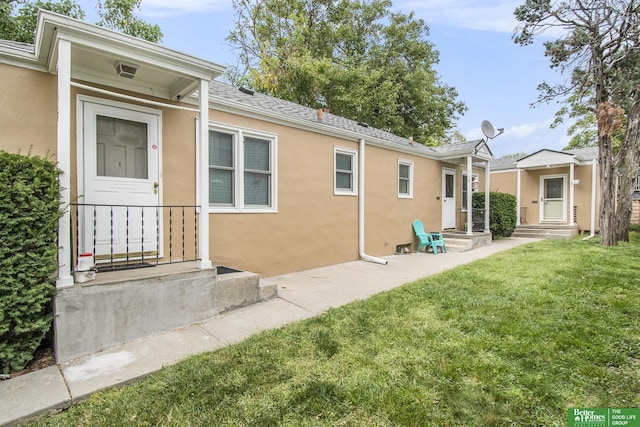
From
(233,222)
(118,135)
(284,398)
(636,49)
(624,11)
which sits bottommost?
(284,398)

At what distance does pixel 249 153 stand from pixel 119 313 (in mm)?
3362

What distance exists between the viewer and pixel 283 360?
2859mm

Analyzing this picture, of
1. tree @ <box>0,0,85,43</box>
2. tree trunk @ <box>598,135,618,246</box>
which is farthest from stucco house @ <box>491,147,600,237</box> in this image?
tree @ <box>0,0,85,43</box>

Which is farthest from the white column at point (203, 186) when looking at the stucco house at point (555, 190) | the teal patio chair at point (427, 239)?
the stucco house at point (555, 190)

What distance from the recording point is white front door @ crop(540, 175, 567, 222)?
13.4 metres

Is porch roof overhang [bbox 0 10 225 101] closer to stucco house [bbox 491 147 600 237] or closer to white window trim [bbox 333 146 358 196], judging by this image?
white window trim [bbox 333 146 358 196]

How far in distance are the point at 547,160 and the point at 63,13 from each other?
735 inches

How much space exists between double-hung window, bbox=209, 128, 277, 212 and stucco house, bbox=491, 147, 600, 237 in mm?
11732

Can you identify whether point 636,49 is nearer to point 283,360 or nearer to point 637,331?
point 637,331

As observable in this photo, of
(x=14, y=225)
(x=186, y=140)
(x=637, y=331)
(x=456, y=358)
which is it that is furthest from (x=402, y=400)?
(x=186, y=140)

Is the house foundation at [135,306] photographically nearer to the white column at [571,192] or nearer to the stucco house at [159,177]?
the stucco house at [159,177]

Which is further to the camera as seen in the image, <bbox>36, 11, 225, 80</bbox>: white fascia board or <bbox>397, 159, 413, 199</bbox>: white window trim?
<bbox>397, 159, 413, 199</bbox>: white window trim

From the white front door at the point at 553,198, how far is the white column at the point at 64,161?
53.6 feet

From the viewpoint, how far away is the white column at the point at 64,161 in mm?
3035
